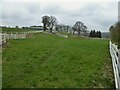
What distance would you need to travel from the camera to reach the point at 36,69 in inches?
411

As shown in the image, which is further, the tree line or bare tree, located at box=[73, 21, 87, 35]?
bare tree, located at box=[73, 21, 87, 35]

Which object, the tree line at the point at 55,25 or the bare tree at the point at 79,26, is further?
the bare tree at the point at 79,26

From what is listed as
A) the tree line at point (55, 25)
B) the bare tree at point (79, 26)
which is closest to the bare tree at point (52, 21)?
the tree line at point (55, 25)

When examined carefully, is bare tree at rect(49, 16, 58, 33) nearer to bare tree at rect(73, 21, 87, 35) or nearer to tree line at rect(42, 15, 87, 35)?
tree line at rect(42, 15, 87, 35)

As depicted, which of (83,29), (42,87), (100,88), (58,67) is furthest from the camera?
(83,29)

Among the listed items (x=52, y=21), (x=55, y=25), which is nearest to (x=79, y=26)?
(x=55, y=25)

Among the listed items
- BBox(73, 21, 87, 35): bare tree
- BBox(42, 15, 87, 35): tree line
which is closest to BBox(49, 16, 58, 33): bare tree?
BBox(42, 15, 87, 35): tree line

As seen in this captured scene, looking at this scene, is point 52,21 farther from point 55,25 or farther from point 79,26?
point 79,26

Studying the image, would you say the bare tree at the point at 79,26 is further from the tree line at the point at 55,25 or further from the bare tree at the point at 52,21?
the bare tree at the point at 52,21

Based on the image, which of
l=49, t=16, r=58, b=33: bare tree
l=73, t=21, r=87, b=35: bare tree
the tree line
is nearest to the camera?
the tree line

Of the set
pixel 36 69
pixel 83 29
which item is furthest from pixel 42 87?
pixel 83 29

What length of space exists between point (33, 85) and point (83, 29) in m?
94.3

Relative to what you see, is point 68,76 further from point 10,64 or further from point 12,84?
point 10,64

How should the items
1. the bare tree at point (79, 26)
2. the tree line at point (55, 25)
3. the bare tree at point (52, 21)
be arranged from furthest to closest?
the bare tree at point (79, 26) → the bare tree at point (52, 21) → the tree line at point (55, 25)
